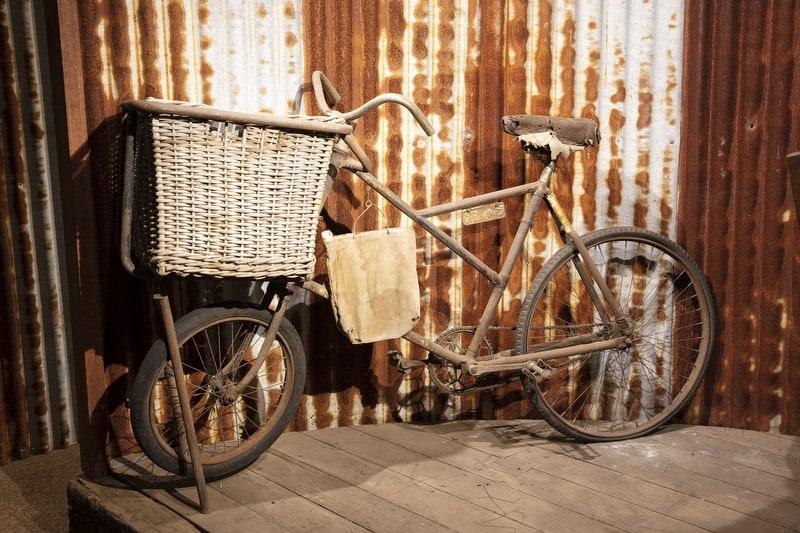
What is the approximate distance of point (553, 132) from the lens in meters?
3.24

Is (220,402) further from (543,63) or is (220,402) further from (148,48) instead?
(543,63)

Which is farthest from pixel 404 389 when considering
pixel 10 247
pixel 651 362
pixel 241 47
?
pixel 10 247

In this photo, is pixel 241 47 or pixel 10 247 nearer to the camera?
pixel 241 47

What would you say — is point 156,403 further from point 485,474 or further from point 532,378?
point 532,378

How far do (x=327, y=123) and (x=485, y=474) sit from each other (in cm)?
161

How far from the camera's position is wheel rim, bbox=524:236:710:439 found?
3670 millimetres

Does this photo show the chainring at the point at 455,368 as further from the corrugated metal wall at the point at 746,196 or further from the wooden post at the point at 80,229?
the wooden post at the point at 80,229

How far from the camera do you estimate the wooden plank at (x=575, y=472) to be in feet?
8.83

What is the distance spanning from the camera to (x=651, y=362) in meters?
3.73

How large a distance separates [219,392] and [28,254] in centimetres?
160

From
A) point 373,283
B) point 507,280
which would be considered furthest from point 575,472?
point 373,283

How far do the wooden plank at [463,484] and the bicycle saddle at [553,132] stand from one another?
1.48 meters

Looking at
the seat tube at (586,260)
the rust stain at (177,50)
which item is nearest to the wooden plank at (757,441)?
the seat tube at (586,260)

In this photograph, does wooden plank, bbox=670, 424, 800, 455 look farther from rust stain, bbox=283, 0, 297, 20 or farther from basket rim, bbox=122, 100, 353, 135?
rust stain, bbox=283, 0, 297, 20
